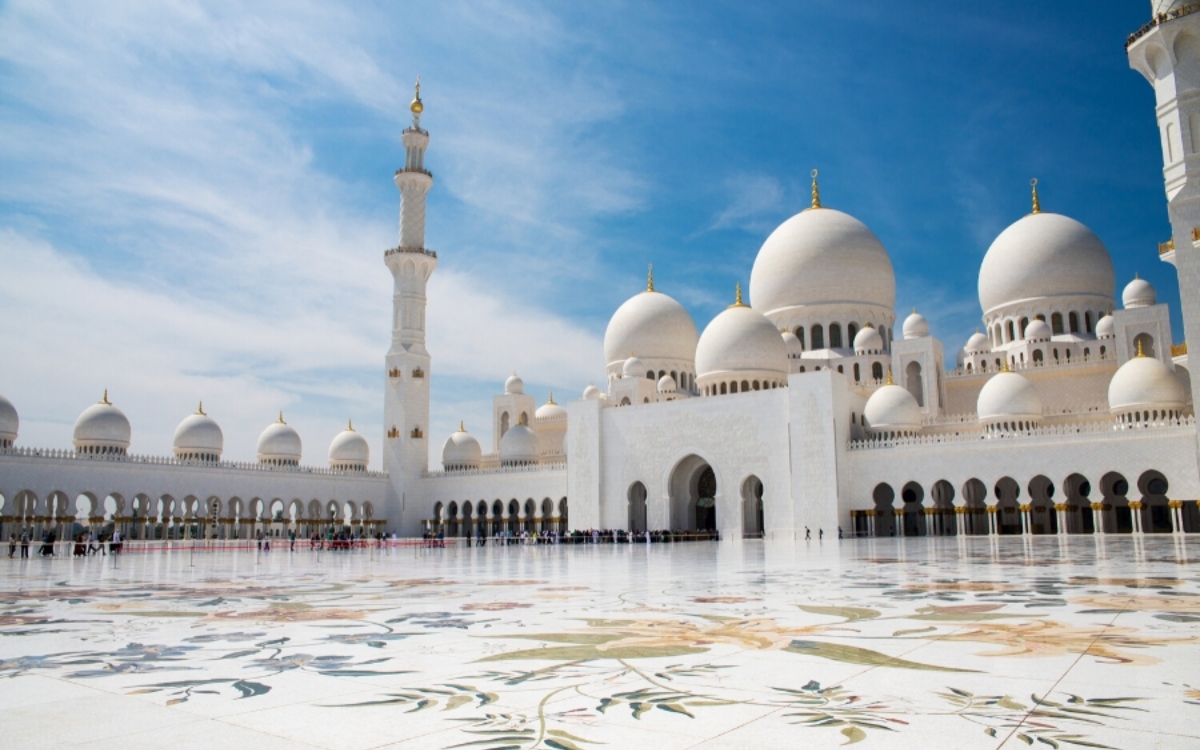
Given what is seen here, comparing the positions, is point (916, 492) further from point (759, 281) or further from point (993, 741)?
point (993, 741)

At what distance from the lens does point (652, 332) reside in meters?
35.6

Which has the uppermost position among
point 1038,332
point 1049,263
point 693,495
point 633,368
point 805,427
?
point 1049,263

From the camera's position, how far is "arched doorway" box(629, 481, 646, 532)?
3100 centimetres

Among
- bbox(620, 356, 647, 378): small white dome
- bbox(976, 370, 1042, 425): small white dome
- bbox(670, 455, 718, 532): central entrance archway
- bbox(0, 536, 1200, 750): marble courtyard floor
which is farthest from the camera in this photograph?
bbox(620, 356, 647, 378): small white dome

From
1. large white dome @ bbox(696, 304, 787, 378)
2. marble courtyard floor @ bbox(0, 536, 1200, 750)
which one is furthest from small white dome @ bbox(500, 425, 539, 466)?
marble courtyard floor @ bbox(0, 536, 1200, 750)

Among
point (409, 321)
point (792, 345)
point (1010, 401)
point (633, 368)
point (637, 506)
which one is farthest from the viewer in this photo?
point (409, 321)

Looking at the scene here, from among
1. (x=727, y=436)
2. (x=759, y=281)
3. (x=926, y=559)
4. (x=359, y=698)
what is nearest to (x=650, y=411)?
(x=727, y=436)

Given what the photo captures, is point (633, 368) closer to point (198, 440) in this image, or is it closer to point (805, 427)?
point (805, 427)

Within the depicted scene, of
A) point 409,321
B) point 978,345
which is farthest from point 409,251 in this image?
point 978,345

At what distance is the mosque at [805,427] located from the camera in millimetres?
23844

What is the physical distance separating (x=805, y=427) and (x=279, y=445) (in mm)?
21201

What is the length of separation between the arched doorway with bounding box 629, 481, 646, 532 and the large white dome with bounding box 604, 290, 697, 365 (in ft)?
20.5

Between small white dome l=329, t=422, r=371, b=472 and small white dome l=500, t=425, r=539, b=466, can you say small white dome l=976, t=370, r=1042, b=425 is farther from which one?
small white dome l=329, t=422, r=371, b=472

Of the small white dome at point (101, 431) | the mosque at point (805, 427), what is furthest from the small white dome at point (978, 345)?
the small white dome at point (101, 431)
